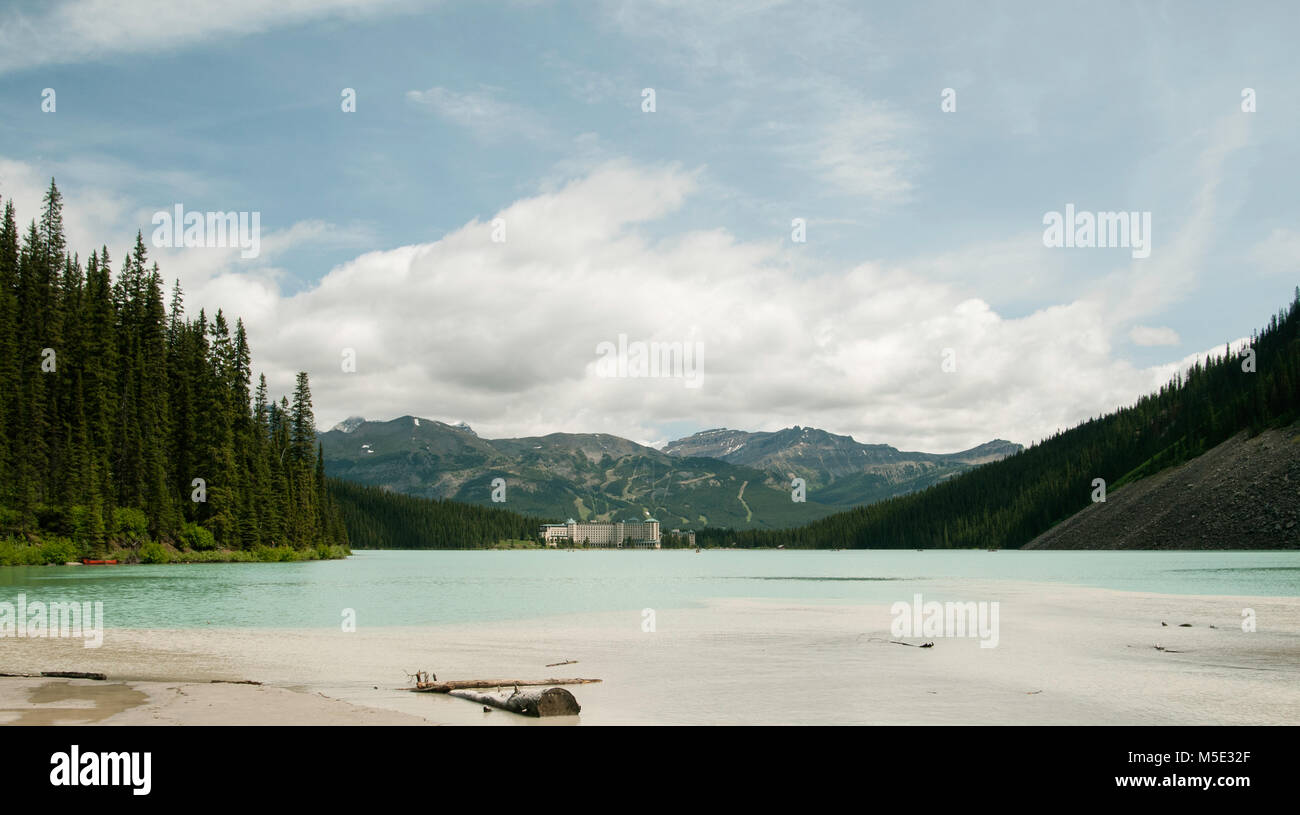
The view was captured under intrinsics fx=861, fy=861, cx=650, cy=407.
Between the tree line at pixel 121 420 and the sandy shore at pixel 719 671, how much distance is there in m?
84.3

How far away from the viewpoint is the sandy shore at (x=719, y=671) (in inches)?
794

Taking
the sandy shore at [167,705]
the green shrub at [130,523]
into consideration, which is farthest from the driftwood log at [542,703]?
the green shrub at [130,523]

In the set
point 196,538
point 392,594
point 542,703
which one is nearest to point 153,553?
point 196,538

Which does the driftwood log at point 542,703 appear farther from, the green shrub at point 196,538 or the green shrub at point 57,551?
the green shrub at point 196,538

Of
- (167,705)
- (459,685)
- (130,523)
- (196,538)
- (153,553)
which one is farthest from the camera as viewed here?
(196,538)

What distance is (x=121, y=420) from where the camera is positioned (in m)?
125

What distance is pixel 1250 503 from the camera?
163 metres

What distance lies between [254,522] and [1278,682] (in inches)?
5655

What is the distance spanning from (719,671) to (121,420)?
125m

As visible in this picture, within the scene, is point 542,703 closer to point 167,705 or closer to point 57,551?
point 167,705

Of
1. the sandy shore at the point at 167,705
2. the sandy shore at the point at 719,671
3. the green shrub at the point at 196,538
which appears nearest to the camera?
the sandy shore at the point at 167,705
